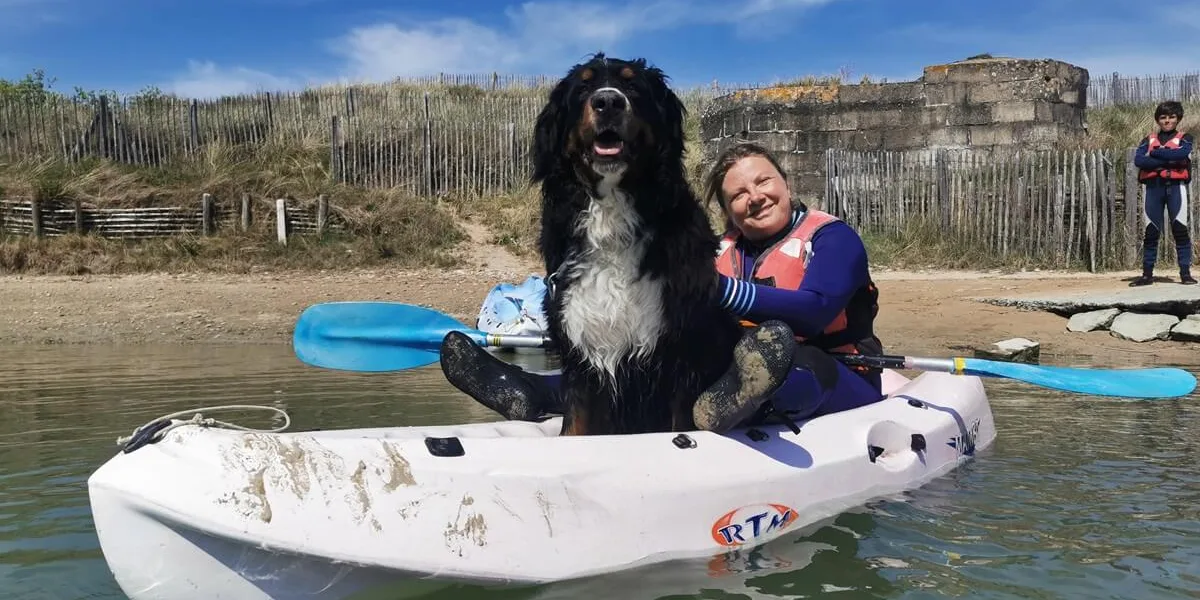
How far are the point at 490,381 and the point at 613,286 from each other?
0.89 m

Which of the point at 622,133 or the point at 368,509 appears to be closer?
the point at 368,509

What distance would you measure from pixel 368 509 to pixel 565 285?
107 centimetres

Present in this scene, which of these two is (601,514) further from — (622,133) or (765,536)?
(622,133)

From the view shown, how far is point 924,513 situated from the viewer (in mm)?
3578

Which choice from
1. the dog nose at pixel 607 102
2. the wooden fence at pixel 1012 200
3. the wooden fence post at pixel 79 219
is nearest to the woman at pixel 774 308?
the dog nose at pixel 607 102

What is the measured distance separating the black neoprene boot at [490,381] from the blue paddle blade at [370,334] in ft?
1.64

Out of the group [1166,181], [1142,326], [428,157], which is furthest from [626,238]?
[428,157]

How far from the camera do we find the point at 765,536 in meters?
3.17

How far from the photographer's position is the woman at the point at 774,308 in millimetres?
3219

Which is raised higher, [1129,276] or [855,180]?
[855,180]

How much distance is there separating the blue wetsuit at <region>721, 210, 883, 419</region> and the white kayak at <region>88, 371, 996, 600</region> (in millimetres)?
162

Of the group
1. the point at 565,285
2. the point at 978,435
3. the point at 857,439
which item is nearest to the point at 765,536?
the point at 857,439

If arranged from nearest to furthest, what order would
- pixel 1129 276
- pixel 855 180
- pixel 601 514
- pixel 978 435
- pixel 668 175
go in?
1. pixel 601 514
2. pixel 668 175
3. pixel 978 435
4. pixel 1129 276
5. pixel 855 180

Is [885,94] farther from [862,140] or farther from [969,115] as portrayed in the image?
[969,115]
